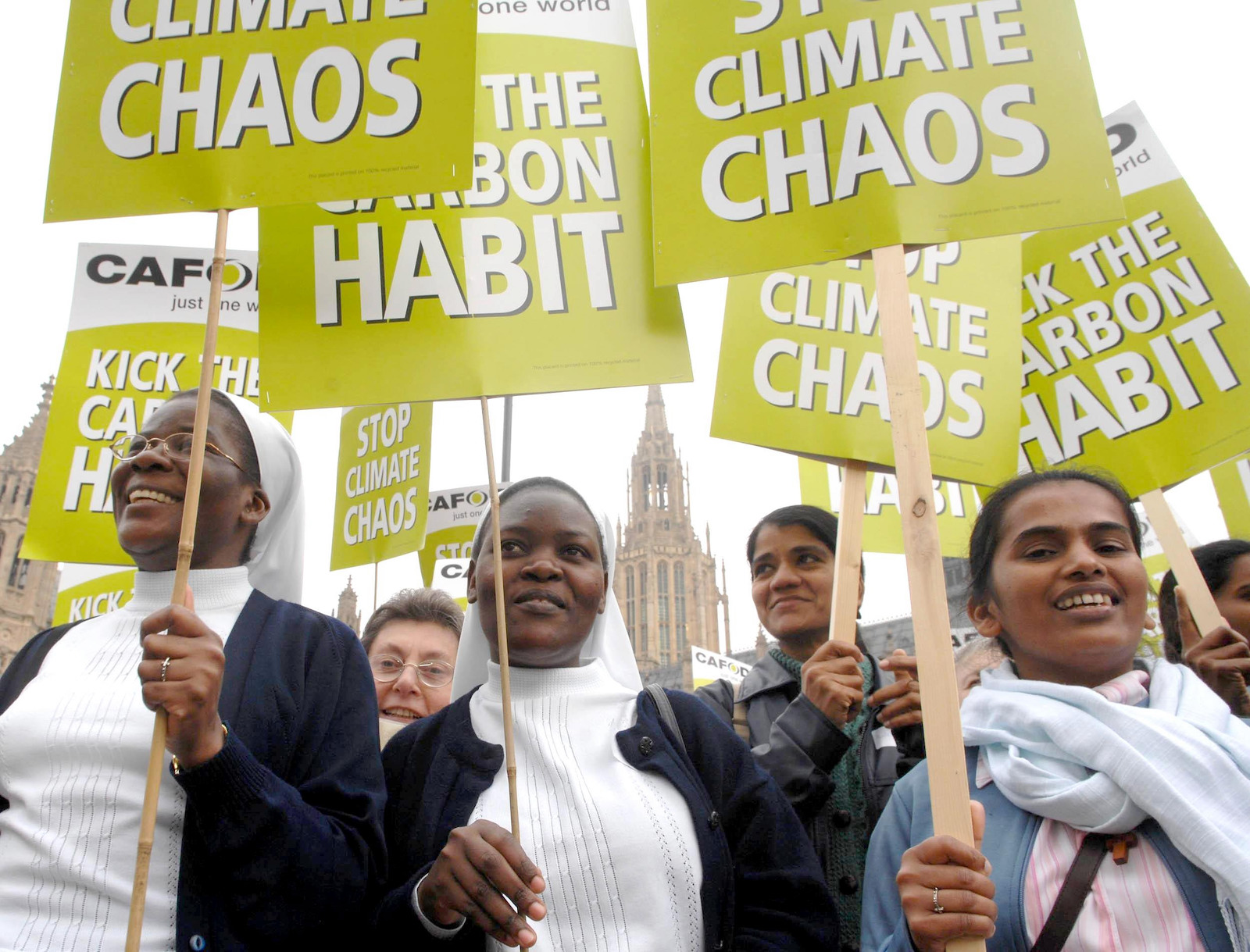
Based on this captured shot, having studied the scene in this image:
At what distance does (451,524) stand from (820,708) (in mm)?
5032

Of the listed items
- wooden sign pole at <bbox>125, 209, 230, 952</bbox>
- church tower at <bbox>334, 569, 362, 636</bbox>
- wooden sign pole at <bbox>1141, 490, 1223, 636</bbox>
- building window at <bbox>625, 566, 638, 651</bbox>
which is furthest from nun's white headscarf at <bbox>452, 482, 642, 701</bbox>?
building window at <bbox>625, 566, 638, 651</bbox>

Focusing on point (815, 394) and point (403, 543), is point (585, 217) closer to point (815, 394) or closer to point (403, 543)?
point (815, 394)

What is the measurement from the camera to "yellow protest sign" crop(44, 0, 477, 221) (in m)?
2.49

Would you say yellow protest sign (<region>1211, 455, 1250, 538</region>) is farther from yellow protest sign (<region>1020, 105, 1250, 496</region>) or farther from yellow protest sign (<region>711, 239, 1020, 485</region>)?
yellow protest sign (<region>711, 239, 1020, 485</region>)

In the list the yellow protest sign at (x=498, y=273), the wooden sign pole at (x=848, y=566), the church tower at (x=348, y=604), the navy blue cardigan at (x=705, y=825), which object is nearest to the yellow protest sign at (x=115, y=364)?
the yellow protest sign at (x=498, y=273)

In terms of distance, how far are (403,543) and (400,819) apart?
3663mm

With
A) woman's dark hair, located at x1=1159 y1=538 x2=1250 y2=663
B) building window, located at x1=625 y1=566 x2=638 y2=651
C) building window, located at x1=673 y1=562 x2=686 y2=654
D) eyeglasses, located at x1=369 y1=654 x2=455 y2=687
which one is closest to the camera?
woman's dark hair, located at x1=1159 y1=538 x2=1250 y2=663

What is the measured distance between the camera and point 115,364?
456 centimetres

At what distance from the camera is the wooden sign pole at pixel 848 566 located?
273 centimetres

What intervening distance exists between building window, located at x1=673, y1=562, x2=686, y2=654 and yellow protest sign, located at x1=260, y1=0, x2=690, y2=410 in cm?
7758

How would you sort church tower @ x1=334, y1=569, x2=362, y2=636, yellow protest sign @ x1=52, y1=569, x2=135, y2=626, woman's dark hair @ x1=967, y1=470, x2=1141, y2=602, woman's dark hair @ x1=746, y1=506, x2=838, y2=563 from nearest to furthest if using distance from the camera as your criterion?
woman's dark hair @ x1=967, y1=470, x2=1141, y2=602 → woman's dark hair @ x1=746, y1=506, x2=838, y2=563 → yellow protest sign @ x1=52, y1=569, x2=135, y2=626 → church tower @ x1=334, y1=569, x2=362, y2=636

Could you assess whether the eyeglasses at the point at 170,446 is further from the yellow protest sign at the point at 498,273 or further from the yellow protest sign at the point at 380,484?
the yellow protest sign at the point at 380,484

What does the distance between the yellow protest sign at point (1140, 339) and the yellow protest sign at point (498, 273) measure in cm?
179

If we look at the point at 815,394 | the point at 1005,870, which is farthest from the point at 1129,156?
the point at 1005,870
